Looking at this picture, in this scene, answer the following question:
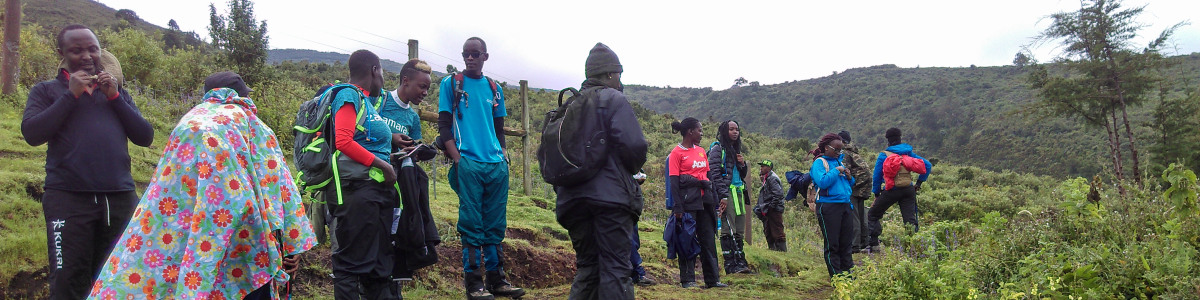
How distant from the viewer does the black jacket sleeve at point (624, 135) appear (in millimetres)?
3895

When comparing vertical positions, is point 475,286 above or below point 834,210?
below

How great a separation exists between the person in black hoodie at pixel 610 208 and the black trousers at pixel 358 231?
104cm

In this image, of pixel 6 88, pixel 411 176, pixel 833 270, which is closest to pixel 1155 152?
pixel 833 270

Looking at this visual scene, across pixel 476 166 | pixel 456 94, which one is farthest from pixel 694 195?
pixel 456 94

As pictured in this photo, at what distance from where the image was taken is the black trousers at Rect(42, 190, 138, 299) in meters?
3.50

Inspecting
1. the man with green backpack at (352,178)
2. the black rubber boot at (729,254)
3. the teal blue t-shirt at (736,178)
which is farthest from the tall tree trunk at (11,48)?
the black rubber boot at (729,254)

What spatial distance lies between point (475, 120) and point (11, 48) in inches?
401

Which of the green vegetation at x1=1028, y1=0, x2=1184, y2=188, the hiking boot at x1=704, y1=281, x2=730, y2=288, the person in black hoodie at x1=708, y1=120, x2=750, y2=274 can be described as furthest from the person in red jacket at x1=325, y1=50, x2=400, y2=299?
the green vegetation at x1=1028, y1=0, x2=1184, y2=188

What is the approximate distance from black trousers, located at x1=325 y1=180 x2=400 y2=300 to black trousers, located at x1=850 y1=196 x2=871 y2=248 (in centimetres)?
783

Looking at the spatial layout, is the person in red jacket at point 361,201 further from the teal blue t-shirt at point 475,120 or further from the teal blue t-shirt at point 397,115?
the teal blue t-shirt at point 475,120

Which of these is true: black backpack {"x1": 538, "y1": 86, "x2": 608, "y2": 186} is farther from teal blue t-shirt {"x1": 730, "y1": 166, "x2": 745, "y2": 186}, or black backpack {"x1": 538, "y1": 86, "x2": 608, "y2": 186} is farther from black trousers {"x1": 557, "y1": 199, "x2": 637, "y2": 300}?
teal blue t-shirt {"x1": 730, "y1": 166, "x2": 745, "y2": 186}

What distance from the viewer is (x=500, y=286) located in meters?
5.21

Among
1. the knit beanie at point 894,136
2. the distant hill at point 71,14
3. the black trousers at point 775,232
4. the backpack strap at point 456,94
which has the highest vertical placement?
the distant hill at point 71,14

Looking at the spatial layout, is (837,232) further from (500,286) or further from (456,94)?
(456,94)
